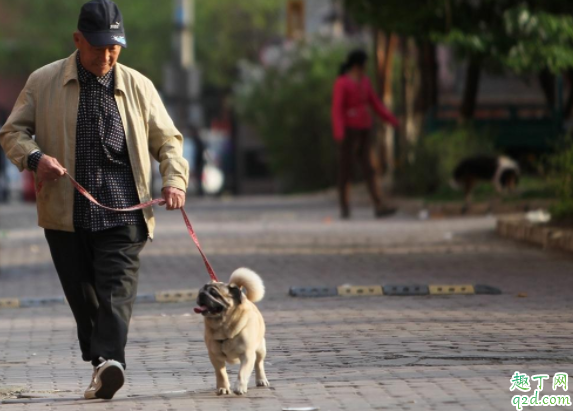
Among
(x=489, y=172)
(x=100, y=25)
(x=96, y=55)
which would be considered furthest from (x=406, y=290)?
(x=489, y=172)

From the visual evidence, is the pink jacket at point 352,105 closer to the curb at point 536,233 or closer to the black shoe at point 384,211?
the black shoe at point 384,211

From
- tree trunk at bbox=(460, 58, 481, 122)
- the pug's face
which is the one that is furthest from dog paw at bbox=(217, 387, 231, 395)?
tree trunk at bbox=(460, 58, 481, 122)

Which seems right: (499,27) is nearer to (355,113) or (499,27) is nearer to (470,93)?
(355,113)

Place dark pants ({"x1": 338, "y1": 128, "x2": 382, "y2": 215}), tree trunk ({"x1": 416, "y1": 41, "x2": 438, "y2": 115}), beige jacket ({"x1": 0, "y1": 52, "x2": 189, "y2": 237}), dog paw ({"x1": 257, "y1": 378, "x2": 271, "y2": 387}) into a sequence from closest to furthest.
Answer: beige jacket ({"x1": 0, "y1": 52, "x2": 189, "y2": 237}) → dog paw ({"x1": 257, "y1": 378, "x2": 271, "y2": 387}) → dark pants ({"x1": 338, "y1": 128, "x2": 382, "y2": 215}) → tree trunk ({"x1": 416, "y1": 41, "x2": 438, "y2": 115})

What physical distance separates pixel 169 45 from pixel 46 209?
4698 centimetres

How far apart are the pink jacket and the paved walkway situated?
2500 mm

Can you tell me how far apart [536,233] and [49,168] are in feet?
28.6

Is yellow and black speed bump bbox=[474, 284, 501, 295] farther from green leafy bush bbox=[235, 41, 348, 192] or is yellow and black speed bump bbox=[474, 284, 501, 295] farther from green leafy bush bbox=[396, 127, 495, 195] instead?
green leafy bush bbox=[235, 41, 348, 192]

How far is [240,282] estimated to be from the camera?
6.82 metres

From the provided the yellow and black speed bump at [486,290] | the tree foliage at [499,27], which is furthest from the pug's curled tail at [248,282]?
the tree foliage at [499,27]

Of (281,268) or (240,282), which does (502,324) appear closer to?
(240,282)

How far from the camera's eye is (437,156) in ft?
70.6

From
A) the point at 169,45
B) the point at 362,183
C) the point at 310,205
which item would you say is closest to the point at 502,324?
the point at 310,205

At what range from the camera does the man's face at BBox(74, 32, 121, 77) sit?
6762 millimetres
